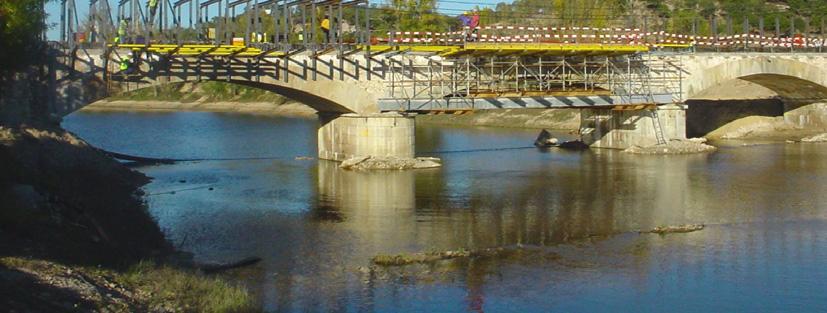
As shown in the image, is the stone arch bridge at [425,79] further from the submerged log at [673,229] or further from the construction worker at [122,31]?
the submerged log at [673,229]

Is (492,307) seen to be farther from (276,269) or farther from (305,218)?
(305,218)

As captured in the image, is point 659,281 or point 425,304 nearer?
point 425,304

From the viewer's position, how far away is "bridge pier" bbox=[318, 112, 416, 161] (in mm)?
45062

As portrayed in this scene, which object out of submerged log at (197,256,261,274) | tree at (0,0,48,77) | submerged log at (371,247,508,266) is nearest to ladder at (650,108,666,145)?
tree at (0,0,48,77)

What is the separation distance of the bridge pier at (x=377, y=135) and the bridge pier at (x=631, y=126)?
12730 mm

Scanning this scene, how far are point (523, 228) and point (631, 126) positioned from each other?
25.9m

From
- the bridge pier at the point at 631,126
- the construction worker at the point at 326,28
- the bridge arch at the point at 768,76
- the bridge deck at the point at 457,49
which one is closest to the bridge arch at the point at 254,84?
the bridge deck at the point at 457,49

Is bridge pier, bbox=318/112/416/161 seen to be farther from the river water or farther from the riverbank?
the riverbank

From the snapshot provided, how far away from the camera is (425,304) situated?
19688mm

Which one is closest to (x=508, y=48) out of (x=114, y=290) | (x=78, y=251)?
(x=78, y=251)

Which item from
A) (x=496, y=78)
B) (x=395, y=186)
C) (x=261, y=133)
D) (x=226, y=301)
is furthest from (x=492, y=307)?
(x=261, y=133)

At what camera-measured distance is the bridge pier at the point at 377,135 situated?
45.1 m

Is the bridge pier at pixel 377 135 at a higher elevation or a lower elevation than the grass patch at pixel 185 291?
higher

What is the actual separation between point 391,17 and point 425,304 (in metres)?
67.9
